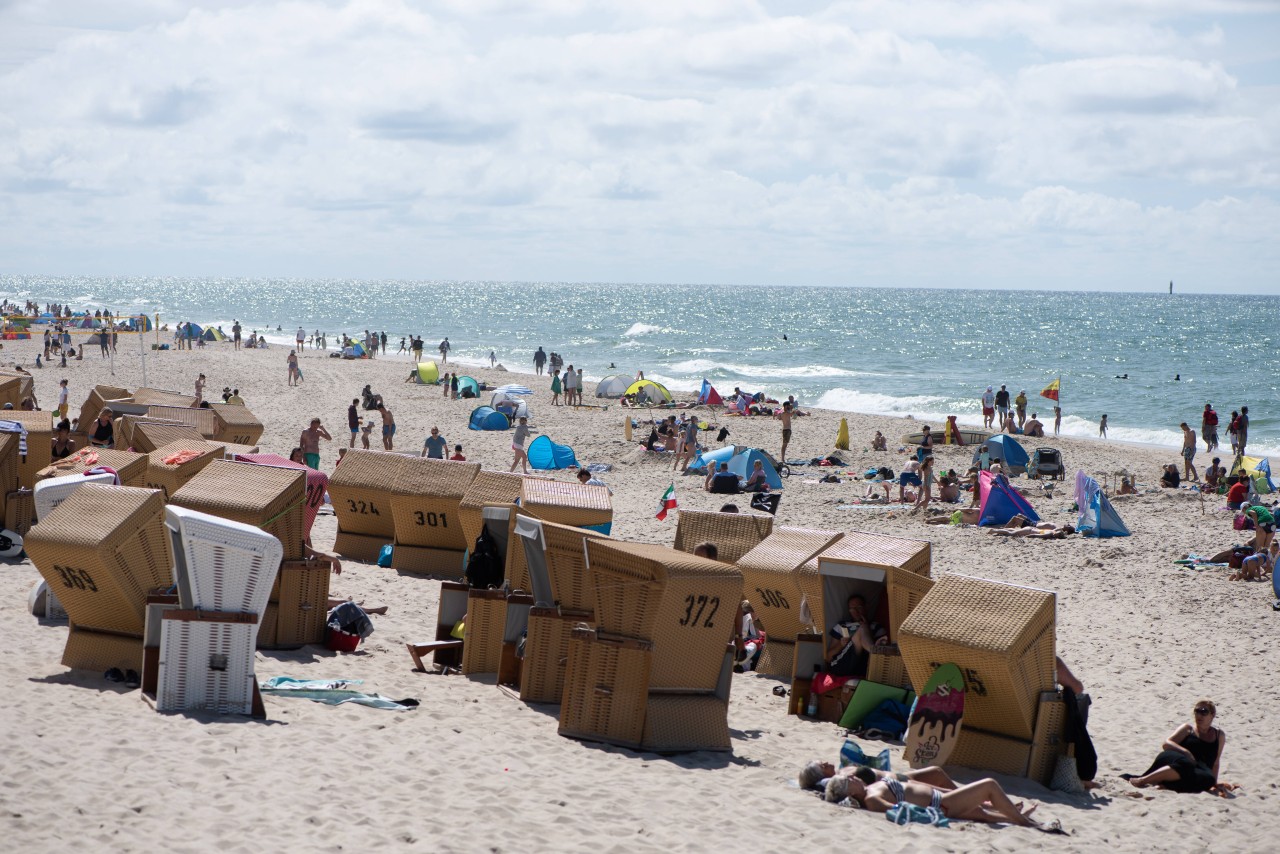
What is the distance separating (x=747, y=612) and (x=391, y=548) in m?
4.04

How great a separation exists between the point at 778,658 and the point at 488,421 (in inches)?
752

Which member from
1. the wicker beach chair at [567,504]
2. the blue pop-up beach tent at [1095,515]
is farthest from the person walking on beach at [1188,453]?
the wicker beach chair at [567,504]

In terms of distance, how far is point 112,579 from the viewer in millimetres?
7105

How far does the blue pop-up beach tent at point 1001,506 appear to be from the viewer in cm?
1739

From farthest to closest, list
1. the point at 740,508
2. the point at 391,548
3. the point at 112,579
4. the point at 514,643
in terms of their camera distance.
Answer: the point at 740,508, the point at 391,548, the point at 514,643, the point at 112,579

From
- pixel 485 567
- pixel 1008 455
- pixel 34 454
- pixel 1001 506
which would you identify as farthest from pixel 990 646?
pixel 1008 455

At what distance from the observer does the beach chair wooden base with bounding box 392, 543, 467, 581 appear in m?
11.9

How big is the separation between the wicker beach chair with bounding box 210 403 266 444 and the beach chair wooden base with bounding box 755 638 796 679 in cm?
926

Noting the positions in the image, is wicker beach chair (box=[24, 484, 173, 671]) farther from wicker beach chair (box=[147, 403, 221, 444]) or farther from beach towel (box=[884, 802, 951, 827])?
wicker beach chair (box=[147, 403, 221, 444])

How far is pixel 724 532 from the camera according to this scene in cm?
990

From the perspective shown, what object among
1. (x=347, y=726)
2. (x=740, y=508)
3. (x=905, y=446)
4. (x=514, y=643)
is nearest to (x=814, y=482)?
(x=740, y=508)

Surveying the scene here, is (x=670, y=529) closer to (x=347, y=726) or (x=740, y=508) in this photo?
(x=740, y=508)

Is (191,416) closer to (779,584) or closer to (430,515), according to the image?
(430,515)

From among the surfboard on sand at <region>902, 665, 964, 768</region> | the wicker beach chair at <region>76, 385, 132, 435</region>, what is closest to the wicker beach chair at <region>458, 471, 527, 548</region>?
the surfboard on sand at <region>902, 665, 964, 768</region>
